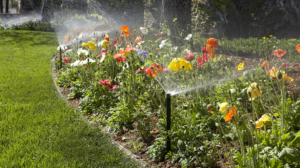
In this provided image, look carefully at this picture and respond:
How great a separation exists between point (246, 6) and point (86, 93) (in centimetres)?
606

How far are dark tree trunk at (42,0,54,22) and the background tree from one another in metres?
12.2

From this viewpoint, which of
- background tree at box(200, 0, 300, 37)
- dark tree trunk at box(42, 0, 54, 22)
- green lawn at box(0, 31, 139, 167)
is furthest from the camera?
dark tree trunk at box(42, 0, 54, 22)

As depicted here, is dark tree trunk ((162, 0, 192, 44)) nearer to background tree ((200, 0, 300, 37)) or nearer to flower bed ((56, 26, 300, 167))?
background tree ((200, 0, 300, 37))

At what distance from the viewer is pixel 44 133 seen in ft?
8.80

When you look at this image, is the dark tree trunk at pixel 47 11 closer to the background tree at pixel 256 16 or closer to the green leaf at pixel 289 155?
the background tree at pixel 256 16

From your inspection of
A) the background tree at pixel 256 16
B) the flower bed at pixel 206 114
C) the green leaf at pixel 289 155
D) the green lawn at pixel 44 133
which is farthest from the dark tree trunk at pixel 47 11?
the green leaf at pixel 289 155

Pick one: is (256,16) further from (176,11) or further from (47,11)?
(47,11)

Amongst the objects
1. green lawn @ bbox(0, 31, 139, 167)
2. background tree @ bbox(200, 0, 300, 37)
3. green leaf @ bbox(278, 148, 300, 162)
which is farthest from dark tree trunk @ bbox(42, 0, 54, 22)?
green leaf @ bbox(278, 148, 300, 162)

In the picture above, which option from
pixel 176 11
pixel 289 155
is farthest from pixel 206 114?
pixel 176 11

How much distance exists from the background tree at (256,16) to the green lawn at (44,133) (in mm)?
5021

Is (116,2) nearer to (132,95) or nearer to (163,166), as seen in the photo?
(132,95)

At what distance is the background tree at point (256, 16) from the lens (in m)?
7.21

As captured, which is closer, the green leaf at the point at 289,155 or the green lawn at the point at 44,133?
the green leaf at the point at 289,155

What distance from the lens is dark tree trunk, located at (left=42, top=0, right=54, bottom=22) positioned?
55.4 ft
